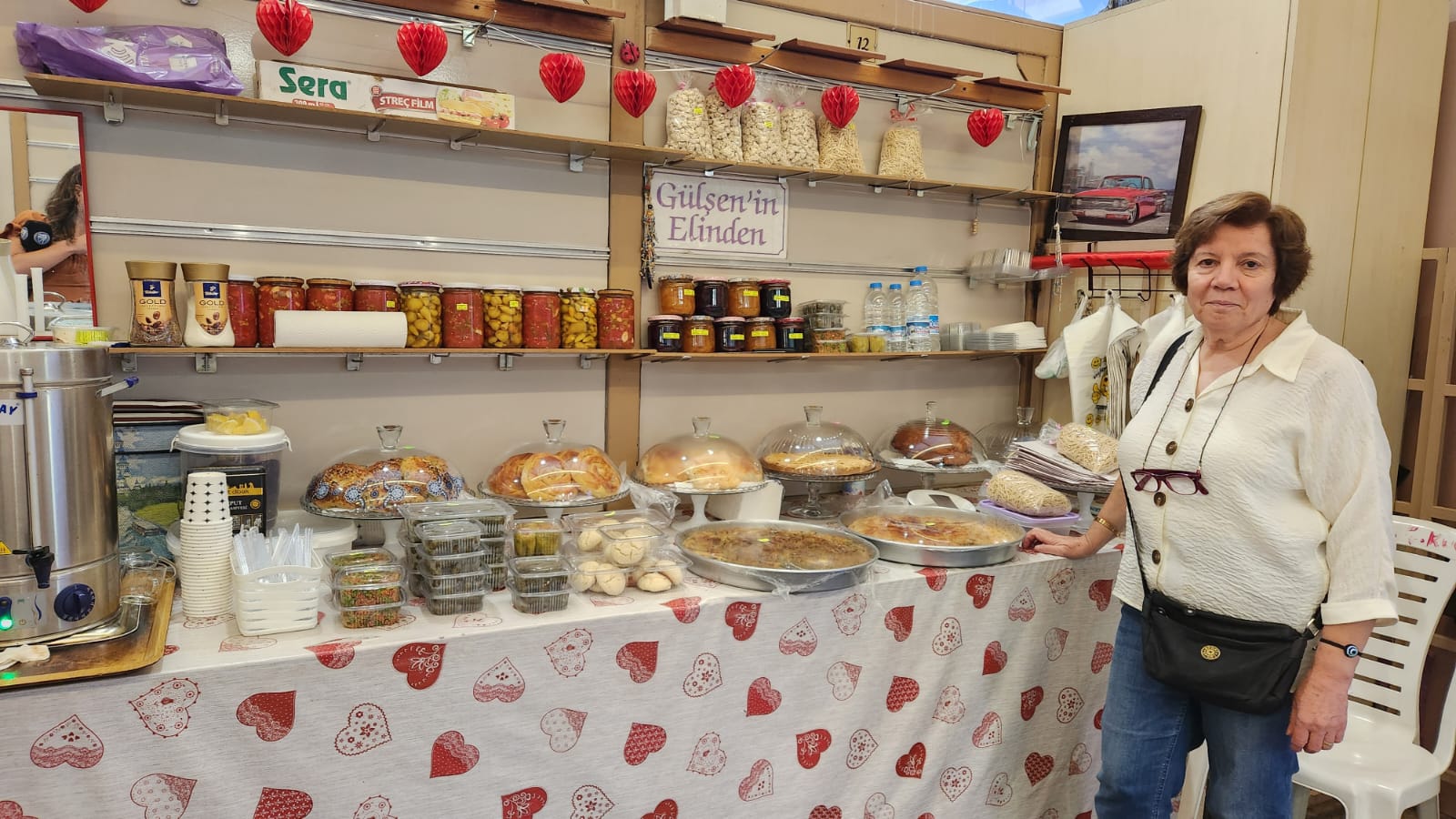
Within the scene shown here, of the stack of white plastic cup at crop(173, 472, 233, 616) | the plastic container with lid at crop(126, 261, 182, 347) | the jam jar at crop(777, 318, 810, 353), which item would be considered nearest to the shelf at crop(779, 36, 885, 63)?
the jam jar at crop(777, 318, 810, 353)

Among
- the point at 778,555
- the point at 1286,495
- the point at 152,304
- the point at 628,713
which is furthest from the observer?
the point at 778,555

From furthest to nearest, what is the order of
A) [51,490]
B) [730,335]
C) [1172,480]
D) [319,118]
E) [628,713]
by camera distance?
1. [730,335]
2. [319,118]
3. [628,713]
4. [1172,480]
5. [51,490]

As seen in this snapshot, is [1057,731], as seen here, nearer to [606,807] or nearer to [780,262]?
[606,807]

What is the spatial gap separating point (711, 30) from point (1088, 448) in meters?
1.65

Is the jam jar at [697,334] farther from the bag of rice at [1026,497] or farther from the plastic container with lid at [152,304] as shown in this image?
the plastic container with lid at [152,304]

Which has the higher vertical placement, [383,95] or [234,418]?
[383,95]

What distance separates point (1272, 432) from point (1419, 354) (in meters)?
2.05

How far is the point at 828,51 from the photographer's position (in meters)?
2.81

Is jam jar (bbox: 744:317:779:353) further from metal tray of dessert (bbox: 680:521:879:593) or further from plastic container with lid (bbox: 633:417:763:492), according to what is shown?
metal tray of dessert (bbox: 680:521:879:593)

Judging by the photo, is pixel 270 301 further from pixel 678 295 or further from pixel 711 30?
pixel 711 30

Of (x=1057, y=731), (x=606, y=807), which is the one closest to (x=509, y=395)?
(x=606, y=807)

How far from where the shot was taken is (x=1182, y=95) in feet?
9.79

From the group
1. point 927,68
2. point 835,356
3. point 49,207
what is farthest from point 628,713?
point 927,68

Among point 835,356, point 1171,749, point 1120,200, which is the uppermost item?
point 1120,200
